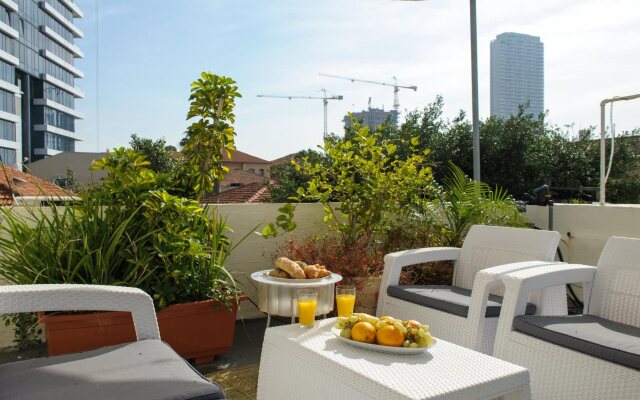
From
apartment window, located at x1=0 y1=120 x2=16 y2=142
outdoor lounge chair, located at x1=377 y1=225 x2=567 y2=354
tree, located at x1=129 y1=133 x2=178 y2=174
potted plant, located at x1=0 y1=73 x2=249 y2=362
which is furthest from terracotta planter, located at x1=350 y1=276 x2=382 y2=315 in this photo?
apartment window, located at x1=0 y1=120 x2=16 y2=142

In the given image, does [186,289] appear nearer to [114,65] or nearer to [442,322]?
[442,322]

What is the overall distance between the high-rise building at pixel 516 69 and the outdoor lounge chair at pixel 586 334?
16.0 m

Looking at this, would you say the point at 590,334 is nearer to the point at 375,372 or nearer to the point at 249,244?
the point at 375,372

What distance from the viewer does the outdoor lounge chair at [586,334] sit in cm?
186

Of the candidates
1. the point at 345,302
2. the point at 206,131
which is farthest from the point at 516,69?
the point at 345,302

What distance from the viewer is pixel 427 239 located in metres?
3.89

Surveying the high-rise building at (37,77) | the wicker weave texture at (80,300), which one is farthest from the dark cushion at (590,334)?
the high-rise building at (37,77)

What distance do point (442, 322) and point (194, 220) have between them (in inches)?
59.3

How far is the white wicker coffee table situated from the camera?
1.53 meters

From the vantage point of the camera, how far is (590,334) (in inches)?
79.5

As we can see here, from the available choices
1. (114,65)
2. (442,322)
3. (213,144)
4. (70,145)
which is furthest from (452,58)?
(70,145)

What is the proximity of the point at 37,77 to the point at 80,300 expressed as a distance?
243 ft

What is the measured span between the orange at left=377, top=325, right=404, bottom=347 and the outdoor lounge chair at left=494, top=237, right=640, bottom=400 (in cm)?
68

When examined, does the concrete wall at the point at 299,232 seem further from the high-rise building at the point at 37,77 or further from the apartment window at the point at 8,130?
the apartment window at the point at 8,130
